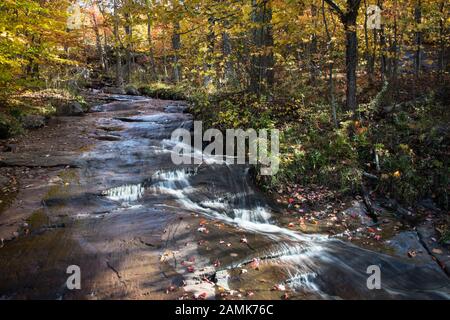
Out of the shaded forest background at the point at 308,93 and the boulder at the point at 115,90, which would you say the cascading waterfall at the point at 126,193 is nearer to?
the shaded forest background at the point at 308,93

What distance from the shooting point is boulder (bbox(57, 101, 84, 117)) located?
13609mm

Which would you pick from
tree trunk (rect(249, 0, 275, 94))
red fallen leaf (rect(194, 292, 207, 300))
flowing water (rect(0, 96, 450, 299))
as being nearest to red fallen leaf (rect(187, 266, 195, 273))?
flowing water (rect(0, 96, 450, 299))

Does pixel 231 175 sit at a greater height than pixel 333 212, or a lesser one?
greater

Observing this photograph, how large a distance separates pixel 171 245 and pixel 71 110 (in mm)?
10194

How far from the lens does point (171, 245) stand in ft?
18.0

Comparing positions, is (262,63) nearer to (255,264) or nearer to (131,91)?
(255,264)

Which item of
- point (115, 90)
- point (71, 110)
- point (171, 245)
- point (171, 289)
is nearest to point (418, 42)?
point (171, 245)

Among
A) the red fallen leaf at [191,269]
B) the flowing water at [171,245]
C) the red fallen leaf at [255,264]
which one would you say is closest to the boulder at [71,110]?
the flowing water at [171,245]

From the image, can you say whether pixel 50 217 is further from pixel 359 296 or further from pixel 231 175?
pixel 359 296

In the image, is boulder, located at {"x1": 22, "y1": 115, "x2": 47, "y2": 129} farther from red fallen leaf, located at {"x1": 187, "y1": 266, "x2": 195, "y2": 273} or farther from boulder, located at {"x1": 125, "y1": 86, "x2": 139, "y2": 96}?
boulder, located at {"x1": 125, "y1": 86, "x2": 139, "y2": 96}

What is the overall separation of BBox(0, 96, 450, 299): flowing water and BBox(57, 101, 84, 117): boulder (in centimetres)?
576

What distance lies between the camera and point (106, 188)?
23.9ft
